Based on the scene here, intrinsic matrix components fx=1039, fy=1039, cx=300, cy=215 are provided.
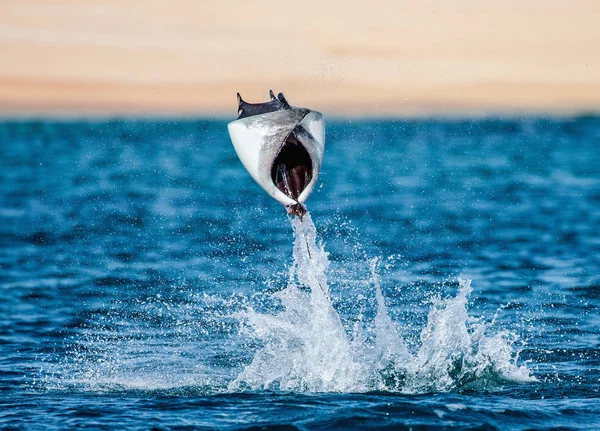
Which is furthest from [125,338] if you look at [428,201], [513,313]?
[428,201]

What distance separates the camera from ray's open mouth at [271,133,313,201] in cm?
1091

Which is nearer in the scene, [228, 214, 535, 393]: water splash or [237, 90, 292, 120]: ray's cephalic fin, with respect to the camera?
[237, 90, 292, 120]: ray's cephalic fin

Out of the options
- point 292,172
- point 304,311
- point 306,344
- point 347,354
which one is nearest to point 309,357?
point 306,344

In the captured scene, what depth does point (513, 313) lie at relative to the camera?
16406mm

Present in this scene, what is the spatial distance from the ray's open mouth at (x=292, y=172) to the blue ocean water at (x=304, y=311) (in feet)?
2.39

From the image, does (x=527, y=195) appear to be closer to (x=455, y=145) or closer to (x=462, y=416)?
(x=462, y=416)

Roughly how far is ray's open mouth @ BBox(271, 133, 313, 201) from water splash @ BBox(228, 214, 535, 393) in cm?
78

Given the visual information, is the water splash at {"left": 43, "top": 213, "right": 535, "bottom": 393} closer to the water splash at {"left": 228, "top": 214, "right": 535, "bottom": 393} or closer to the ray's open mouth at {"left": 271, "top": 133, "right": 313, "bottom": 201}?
the water splash at {"left": 228, "top": 214, "right": 535, "bottom": 393}

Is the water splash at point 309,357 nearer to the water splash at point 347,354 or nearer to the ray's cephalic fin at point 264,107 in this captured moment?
the water splash at point 347,354

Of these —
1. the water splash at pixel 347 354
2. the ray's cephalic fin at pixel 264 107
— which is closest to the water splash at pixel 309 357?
the water splash at pixel 347 354

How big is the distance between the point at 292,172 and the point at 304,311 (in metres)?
3.01

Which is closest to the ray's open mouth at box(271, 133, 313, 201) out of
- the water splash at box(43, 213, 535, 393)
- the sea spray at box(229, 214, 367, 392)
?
the water splash at box(43, 213, 535, 393)

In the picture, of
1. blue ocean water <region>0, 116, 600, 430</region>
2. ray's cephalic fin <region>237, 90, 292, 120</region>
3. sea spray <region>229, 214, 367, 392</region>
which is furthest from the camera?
sea spray <region>229, 214, 367, 392</region>

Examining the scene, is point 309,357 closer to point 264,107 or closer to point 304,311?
point 304,311
